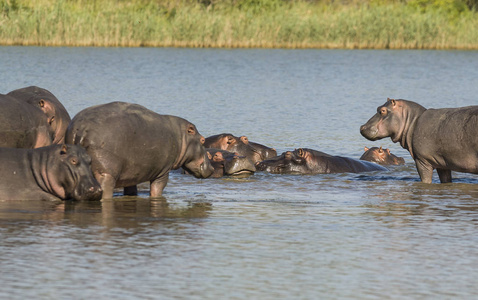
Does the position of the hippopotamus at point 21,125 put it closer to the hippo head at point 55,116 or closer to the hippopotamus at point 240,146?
the hippo head at point 55,116

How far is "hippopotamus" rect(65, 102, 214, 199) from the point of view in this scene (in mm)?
8516

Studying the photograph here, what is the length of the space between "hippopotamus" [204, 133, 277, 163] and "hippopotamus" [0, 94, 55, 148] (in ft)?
10.7

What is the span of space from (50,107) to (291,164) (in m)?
3.16

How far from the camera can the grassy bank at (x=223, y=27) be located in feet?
119

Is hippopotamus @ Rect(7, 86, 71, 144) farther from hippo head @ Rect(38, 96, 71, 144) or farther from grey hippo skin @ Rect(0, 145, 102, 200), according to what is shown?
grey hippo skin @ Rect(0, 145, 102, 200)

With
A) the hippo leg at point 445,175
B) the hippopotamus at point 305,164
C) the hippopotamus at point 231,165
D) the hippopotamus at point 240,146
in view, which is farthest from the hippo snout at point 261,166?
the hippo leg at point 445,175

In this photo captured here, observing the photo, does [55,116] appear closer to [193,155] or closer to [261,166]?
[193,155]

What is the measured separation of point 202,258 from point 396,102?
18.3 ft

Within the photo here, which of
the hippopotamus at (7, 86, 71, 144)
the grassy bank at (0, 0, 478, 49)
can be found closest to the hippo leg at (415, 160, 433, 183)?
the hippopotamus at (7, 86, 71, 144)

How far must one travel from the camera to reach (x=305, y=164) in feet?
39.5

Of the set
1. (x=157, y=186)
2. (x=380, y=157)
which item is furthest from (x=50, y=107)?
(x=380, y=157)

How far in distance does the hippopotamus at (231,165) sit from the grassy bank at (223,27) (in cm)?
2542

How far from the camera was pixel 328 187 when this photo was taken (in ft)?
35.0

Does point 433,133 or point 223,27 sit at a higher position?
point 223,27
